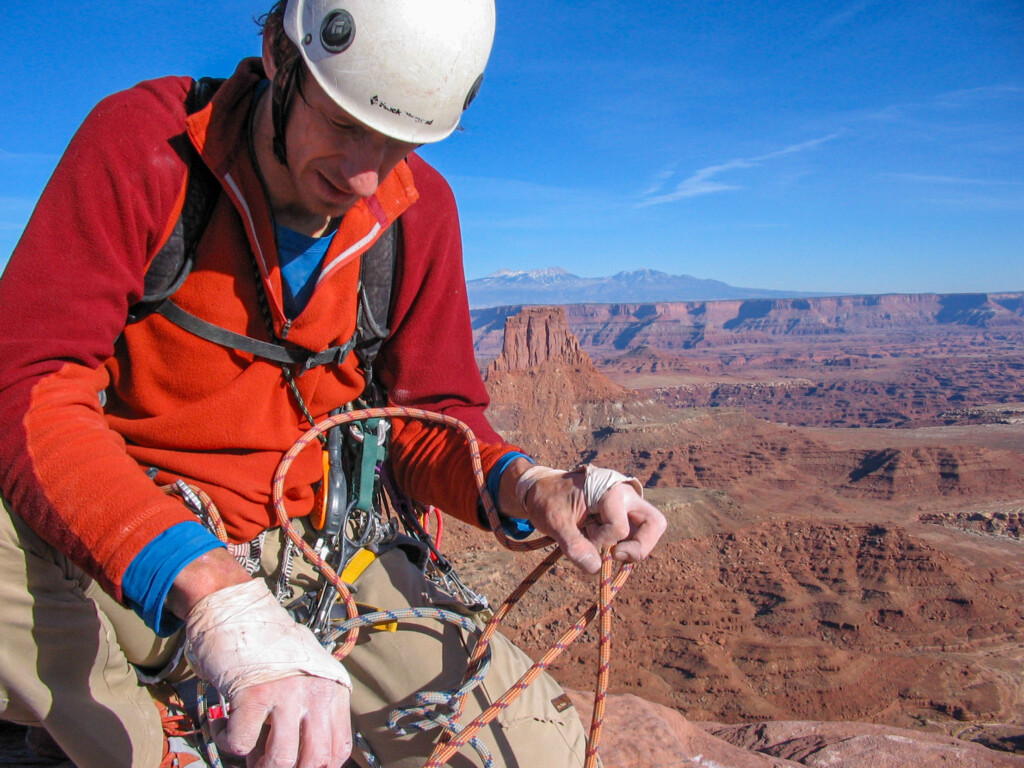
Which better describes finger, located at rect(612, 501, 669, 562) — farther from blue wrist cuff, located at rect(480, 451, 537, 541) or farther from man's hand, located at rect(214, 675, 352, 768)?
man's hand, located at rect(214, 675, 352, 768)

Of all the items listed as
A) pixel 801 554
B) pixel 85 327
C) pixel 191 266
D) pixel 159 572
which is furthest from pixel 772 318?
pixel 159 572

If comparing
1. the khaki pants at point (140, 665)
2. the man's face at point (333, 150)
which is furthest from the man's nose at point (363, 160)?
the khaki pants at point (140, 665)

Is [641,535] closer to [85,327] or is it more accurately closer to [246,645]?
[246,645]

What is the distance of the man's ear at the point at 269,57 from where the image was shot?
60.6 inches

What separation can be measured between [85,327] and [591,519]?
1.24 metres

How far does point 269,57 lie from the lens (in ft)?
5.11

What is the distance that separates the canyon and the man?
2349mm

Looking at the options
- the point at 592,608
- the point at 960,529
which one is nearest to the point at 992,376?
the point at 960,529

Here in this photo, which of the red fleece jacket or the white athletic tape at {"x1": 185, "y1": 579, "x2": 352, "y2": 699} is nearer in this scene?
the white athletic tape at {"x1": 185, "y1": 579, "x2": 352, "y2": 699}

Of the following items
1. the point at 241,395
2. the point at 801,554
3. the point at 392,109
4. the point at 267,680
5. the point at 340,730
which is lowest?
the point at 801,554

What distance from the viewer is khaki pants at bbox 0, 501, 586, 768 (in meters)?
1.26

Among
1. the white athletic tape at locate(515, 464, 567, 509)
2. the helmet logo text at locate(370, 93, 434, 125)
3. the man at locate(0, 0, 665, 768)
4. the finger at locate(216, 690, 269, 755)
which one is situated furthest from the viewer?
the white athletic tape at locate(515, 464, 567, 509)

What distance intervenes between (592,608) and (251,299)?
49.1 inches

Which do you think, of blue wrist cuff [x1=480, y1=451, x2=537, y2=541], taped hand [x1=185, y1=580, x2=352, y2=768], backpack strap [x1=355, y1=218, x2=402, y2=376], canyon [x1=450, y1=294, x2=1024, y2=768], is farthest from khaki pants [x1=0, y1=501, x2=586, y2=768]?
canyon [x1=450, y1=294, x2=1024, y2=768]
